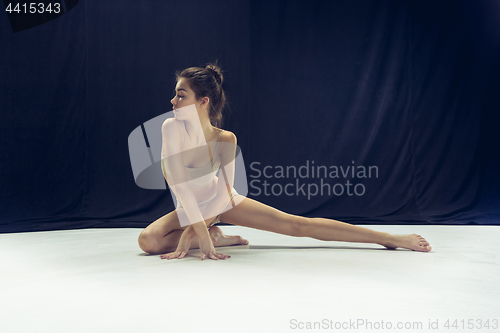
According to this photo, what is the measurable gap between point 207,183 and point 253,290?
0.83 meters

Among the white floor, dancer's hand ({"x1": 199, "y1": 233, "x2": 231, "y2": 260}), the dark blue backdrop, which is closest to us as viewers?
the white floor

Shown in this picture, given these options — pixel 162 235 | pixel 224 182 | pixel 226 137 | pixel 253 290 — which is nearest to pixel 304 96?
pixel 226 137

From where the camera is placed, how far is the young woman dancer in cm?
188

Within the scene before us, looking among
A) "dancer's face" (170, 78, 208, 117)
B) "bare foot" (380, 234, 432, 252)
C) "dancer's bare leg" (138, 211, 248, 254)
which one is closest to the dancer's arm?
"dancer's bare leg" (138, 211, 248, 254)

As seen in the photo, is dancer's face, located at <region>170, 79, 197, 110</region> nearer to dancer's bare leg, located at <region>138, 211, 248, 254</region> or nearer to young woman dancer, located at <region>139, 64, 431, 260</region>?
young woman dancer, located at <region>139, 64, 431, 260</region>

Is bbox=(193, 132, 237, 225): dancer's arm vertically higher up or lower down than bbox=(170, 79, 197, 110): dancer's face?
lower down

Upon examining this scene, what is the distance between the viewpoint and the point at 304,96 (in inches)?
146

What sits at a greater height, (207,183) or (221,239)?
(207,183)

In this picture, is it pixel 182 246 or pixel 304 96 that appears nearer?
pixel 182 246

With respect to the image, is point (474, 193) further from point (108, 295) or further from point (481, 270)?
point (108, 295)

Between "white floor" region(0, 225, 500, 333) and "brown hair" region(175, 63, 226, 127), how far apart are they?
739mm

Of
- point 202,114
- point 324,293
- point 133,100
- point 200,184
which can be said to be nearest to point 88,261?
point 200,184

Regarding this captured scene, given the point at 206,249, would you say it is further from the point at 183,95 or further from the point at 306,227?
the point at 183,95

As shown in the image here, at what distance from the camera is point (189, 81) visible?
188 centimetres
